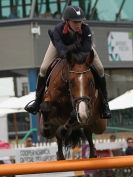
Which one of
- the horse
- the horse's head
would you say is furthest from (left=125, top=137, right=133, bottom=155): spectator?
the horse's head

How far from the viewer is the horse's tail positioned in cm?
1097

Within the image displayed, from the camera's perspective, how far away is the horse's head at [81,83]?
31.4ft

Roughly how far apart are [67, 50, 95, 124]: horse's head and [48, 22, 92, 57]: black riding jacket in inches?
5.2

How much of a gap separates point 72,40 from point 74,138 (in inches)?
63.8

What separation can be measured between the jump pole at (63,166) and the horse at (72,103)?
105 centimetres

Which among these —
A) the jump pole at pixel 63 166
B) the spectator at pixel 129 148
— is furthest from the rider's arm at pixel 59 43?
the spectator at pixel 129 148

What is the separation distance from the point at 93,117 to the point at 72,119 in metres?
0.63

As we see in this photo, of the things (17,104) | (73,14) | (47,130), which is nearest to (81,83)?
(73,14)

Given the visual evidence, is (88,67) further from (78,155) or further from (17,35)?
(17,35)

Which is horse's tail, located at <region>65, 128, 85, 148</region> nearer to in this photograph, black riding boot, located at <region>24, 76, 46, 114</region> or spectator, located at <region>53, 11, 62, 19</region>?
black riding boot, located at <region>24, 76, 46, 114</region>

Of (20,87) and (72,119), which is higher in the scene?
(72,119)

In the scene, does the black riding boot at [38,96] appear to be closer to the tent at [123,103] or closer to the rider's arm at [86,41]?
the rider's arm at [86,41]

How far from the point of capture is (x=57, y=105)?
415 inches

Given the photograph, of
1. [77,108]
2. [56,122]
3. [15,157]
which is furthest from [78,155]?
[77,108]
